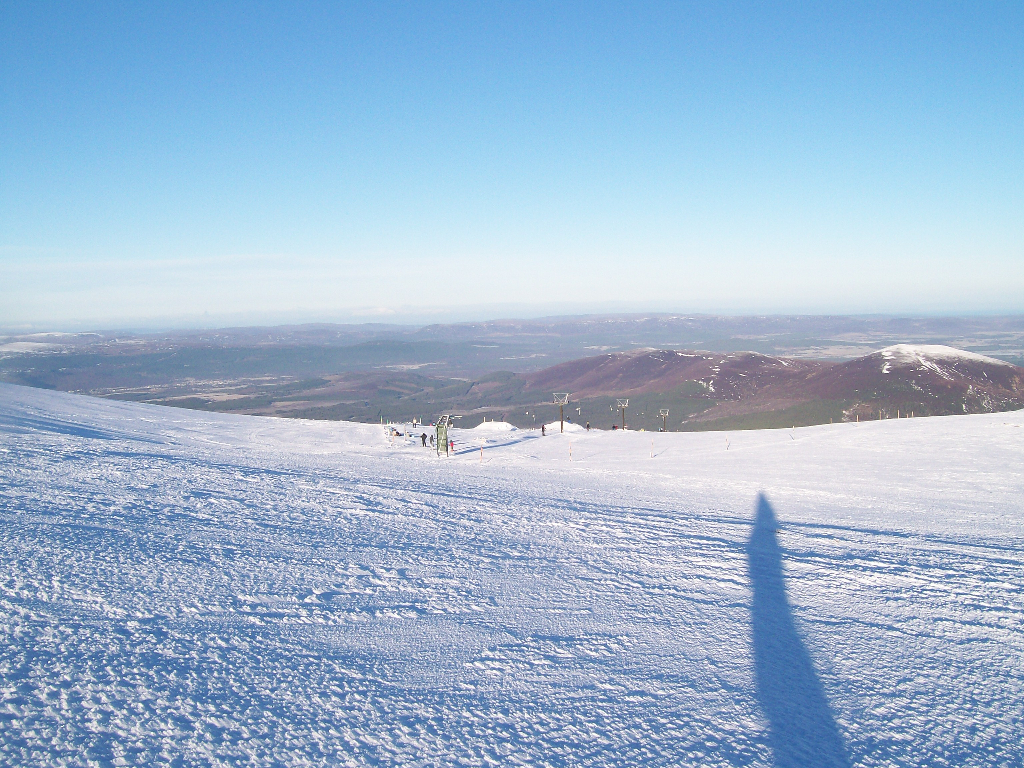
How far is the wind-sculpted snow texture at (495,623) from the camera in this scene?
5.01 m

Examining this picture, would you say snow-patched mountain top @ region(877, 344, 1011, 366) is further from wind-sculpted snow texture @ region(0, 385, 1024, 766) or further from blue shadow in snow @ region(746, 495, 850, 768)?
blue shadow in snow @ region(746, 495, 850, 768)

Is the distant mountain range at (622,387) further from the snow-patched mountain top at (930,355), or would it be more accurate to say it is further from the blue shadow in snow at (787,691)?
the blue shadow in snow at (787,691)

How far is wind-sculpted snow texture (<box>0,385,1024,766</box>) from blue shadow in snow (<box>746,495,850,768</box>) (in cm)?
3

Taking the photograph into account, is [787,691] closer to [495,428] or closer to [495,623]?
[495,623]

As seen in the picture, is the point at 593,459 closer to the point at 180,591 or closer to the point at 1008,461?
the point at 1008,461

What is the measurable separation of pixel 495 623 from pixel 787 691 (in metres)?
3.32

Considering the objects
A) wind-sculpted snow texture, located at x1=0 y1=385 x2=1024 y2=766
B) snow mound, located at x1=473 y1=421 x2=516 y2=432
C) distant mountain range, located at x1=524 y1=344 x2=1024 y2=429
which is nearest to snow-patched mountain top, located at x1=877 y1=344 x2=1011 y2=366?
distant mountain range, located at x1=524 y1=344 x2=1024 y2=429

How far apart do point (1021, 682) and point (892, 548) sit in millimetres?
4539

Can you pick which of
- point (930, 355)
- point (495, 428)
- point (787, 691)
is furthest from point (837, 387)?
point (787, 691)

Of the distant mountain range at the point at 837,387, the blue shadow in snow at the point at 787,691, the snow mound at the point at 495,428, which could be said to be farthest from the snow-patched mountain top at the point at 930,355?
the blue shadow in snow at the point at 787,691

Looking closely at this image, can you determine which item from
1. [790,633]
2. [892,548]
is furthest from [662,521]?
[790,633]

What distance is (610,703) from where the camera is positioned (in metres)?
5.53

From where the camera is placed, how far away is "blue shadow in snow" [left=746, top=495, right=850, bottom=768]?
16.3 ft

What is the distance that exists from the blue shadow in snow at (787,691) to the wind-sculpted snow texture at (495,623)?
3cm
